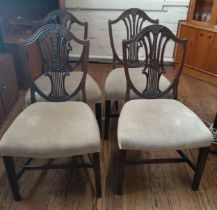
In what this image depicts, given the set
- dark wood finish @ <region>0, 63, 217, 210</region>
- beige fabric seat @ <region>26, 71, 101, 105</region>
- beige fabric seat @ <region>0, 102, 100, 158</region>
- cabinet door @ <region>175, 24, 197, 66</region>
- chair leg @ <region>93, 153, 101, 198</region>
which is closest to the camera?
beige fabric seat @ <region>0, 102, 100, 158</region>

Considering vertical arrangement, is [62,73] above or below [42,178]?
above

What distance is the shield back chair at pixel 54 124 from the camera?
111 cm

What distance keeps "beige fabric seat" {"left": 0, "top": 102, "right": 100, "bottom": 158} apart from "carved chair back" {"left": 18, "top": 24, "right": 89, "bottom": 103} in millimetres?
174

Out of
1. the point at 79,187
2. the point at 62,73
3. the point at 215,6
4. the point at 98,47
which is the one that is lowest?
the point at 79,187

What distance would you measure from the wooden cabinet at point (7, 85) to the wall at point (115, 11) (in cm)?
115

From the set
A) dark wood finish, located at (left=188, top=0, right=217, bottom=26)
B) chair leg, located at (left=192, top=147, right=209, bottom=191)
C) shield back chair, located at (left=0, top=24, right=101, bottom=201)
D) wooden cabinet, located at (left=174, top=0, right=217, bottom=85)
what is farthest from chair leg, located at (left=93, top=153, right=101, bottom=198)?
dark wood finish, located at (left=188, top=0, right=217, bottom=26)

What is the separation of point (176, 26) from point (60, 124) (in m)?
2.25

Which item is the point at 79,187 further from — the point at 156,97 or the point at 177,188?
the point at 156,97

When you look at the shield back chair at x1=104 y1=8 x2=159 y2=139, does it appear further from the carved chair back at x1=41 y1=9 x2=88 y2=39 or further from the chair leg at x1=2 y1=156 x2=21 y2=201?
the chair leg at x1=2 y1=156 x2=21 y2=201

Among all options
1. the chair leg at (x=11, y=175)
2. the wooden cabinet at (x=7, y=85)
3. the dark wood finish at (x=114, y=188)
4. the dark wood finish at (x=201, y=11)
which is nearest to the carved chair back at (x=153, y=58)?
the dark wood finish at (x=114, y=188)

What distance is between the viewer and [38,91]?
1.44 m

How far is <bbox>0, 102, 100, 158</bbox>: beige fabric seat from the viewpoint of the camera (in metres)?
1.10

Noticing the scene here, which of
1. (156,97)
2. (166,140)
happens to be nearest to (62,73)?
(156,97)

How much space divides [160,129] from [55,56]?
0.72 meters
